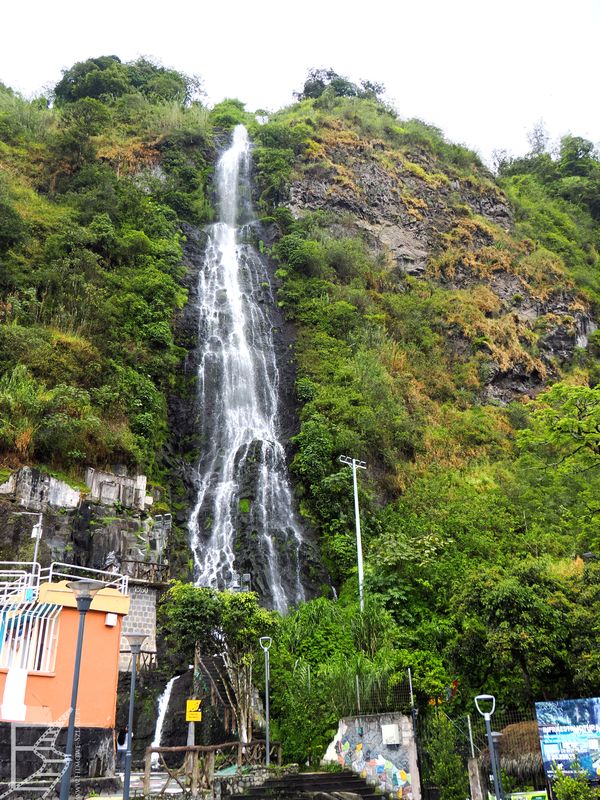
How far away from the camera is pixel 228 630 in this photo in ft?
50.6

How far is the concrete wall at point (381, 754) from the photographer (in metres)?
12.5

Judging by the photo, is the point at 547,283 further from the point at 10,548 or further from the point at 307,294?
the point at 10,548

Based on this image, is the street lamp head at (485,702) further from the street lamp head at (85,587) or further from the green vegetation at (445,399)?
the street lamp head at (85,587)

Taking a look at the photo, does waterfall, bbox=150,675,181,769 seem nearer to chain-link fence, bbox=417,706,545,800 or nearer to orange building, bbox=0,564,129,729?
orange building, bbox=0,564,129,729

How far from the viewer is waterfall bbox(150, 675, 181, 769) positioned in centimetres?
1634

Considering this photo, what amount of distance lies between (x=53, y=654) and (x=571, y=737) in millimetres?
9187

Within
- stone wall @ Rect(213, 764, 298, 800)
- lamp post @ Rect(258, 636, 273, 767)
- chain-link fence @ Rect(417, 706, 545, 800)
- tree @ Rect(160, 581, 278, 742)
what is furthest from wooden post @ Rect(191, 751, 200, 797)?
chain-link fence @ Rect(417, 706, 545, 800)

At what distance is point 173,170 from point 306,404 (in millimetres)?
21063

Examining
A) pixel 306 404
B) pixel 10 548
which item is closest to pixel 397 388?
pixel 306 404

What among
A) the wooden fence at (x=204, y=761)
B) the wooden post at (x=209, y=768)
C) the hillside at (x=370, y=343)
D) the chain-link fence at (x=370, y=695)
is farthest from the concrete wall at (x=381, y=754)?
the wooden post at (x=209, y=768)

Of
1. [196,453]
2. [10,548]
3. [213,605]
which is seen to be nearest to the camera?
[213,605]

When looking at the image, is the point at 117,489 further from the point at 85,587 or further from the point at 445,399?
the point at 445,399

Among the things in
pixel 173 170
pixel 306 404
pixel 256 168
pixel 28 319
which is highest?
pixel 256 168

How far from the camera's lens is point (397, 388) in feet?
103
